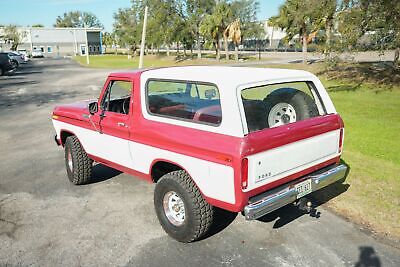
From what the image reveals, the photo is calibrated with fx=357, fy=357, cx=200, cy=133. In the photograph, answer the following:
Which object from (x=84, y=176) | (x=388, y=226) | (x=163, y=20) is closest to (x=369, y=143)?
(x=388, y=226)

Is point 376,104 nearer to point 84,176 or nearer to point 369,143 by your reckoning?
point 369,143

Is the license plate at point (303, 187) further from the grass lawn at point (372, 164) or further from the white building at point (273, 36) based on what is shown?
the white building at point (273, 36)

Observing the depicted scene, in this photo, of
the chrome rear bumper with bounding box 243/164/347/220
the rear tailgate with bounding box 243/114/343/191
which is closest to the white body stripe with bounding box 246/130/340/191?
the rear tailgate with bounding box 243/114/343/191

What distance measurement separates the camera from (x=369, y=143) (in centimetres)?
769

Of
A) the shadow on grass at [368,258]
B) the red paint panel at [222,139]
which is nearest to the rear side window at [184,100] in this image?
the red paint panel at [222,139]

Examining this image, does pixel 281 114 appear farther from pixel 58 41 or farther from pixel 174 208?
pixel 58 41

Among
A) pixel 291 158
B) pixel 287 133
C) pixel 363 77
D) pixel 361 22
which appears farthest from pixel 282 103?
pixel 363 77

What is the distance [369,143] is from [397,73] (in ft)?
46.9

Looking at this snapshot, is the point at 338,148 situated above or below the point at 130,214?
above

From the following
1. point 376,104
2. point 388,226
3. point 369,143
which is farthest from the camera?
point 376,104

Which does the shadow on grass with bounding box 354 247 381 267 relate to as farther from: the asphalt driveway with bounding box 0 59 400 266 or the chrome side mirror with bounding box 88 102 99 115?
the chrome side mirror with bounding box 88 102 99 115

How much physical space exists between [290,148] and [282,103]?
0.71 meters

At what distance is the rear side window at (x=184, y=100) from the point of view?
3.94 m

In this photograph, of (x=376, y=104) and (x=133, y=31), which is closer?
(x=376, y=104)
